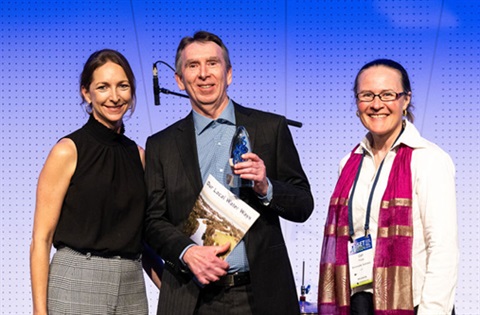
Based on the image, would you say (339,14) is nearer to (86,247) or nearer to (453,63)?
(453,63)

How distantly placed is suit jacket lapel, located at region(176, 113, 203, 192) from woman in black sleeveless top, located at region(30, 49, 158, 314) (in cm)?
21

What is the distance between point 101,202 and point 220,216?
43 cm

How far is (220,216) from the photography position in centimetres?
240

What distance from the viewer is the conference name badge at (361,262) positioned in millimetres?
2354

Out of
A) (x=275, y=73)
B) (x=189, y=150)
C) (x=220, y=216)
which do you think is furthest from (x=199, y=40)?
(x=275, y=73)

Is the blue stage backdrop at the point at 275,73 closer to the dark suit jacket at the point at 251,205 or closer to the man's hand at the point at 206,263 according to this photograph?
the dark suit jacket at the point at 251,205

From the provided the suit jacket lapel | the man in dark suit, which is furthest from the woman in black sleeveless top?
the suit jacket lapel

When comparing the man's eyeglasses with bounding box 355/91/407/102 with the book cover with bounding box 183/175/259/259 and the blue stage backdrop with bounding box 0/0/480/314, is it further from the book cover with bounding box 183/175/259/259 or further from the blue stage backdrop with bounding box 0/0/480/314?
the blue stage backdrop with bounding box 0/0/480/314

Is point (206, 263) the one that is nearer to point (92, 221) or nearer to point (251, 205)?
point (251, 205)

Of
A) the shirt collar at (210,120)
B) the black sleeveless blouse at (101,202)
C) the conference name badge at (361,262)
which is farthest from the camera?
the shirt collar at (210,120)

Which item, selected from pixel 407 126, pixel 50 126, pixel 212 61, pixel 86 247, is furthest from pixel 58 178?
pixel 50 126

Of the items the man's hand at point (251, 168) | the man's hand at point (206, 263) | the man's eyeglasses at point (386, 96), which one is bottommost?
the man's hand at point (206, 263)

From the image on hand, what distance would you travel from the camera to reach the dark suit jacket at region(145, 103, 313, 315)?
2.41 metres

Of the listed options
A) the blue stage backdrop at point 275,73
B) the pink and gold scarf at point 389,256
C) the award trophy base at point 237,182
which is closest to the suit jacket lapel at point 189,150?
the award trophy base at point 237,182
